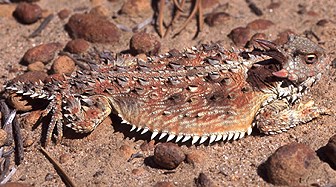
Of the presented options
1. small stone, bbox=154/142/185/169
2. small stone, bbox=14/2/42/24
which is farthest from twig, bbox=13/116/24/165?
small stone, bbox=14/2/42/24

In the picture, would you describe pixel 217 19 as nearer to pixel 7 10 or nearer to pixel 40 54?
pixel 40 54

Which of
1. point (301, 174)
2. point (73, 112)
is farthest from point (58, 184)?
point (301, 174)

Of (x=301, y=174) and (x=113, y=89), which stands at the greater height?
(x=113, y=89)

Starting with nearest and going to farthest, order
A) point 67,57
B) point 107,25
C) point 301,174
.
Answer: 1. point 301,174
2. point 67,57
3. point 107,25

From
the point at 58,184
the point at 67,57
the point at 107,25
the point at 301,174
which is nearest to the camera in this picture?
the point at 301,174

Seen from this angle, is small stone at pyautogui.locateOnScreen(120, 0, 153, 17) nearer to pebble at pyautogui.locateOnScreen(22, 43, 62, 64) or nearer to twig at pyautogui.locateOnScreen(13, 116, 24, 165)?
pebble at pyautogui.locateOnScreen(22, 43, 62, 64)

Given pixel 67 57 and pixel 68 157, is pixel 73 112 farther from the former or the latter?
pixel 67 57

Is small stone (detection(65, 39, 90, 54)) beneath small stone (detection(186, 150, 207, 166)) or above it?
above
